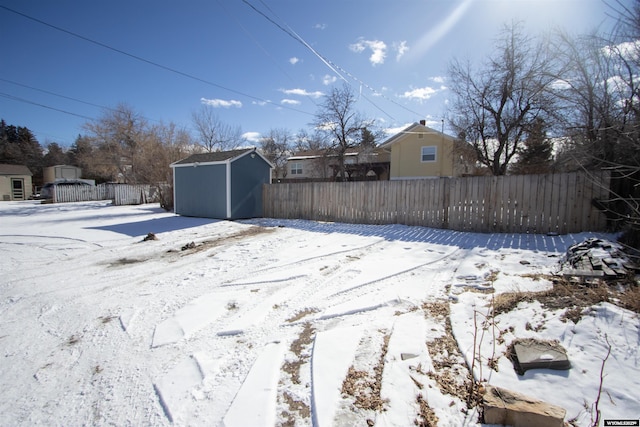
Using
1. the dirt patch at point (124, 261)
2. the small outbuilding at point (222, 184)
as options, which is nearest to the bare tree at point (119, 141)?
the small outbuilding at point (222, 184)

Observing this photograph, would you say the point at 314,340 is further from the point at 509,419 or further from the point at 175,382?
the point at 509,419

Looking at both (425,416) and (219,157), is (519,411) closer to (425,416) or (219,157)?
(425,416)

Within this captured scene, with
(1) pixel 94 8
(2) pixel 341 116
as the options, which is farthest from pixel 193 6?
(2) pixel 341 116

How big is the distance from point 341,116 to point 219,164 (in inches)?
488

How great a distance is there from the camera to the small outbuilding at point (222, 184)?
11.4 m

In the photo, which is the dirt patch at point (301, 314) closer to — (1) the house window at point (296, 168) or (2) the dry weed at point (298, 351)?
(2) the dry weed at point (298, 351)

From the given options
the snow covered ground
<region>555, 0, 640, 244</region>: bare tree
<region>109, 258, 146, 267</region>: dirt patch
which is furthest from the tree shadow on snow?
<region>555, 0, 640, 244</region>: bare tree

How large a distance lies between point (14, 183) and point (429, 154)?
122 feet

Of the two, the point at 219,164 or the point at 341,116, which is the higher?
the point at 341,116

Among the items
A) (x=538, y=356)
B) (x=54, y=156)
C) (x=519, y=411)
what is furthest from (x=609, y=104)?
(x=54, y=156)

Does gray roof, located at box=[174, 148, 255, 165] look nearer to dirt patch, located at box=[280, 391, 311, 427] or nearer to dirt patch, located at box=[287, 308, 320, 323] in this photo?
dirt patch, located at box=[287, 308, 320, 323]

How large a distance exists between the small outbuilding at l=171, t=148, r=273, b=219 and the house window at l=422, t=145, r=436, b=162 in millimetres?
12148

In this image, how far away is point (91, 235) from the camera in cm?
810

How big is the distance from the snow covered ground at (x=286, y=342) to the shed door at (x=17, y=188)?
31.7m
